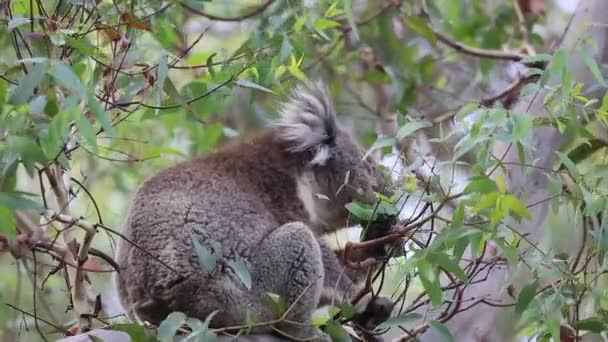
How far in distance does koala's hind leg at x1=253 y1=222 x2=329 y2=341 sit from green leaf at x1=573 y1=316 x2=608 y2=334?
95 cm

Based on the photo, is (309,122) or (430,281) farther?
(309,122)

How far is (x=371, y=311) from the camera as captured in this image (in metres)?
3.54

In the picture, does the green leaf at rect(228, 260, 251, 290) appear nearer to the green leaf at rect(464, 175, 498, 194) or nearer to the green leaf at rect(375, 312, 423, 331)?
the green leaf at rect(375, 312, 423, 331)

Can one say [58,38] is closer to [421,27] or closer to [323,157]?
[323,157]

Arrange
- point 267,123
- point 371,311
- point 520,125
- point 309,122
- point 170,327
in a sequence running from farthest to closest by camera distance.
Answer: point 267,123
point 309,122
point 371,311
point 170,327
point 520,125

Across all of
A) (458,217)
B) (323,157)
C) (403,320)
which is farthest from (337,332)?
(323,157)

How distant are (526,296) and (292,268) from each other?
1.05 meters

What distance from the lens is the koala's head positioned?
420 centimetres

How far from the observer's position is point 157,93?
3.01m

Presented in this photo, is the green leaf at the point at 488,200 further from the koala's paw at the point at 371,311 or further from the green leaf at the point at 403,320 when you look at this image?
the koala's paw at the point at 371,311

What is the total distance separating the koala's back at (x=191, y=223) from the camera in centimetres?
345

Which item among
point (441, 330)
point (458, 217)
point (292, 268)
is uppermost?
point (458, 217)

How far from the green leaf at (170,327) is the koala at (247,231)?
0.50 metres

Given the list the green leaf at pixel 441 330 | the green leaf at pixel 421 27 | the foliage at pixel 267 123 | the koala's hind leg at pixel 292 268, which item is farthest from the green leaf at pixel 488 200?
the green leaf at pixel 421 27
